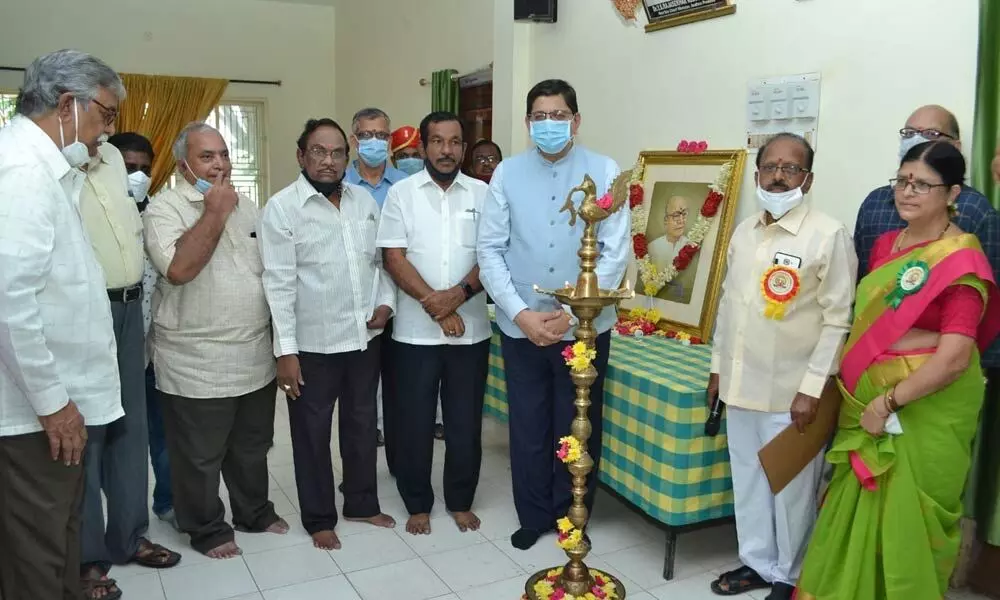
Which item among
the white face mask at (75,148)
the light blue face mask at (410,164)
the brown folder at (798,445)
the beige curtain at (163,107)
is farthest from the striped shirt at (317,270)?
the beige curtain at (163,107)

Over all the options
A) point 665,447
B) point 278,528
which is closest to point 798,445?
point 665,447

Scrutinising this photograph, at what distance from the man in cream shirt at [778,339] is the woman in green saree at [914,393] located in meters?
0.11

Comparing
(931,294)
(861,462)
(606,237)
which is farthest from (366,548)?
(931,294)

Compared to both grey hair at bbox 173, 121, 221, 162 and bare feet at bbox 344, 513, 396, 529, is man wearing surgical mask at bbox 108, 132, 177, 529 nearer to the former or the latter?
grey hair at bbox 173, 121, 221, 162

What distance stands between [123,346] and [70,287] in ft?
2.15

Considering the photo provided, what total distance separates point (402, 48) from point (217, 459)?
5.11m

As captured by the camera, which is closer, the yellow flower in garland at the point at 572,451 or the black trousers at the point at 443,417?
the yellow flower in garland at the point at 572,451

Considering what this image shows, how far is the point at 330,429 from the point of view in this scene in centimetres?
300

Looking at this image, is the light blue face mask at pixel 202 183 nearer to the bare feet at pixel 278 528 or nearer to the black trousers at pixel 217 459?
the black trousers at pixel 217 459

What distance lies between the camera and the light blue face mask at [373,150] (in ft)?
11.6

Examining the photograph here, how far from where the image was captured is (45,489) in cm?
196

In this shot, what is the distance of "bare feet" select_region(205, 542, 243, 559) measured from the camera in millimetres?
2900

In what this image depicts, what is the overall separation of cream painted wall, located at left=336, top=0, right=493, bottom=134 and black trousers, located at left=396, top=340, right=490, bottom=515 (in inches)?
128

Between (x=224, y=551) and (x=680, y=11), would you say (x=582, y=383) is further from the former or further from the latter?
(x=680, y=11)
